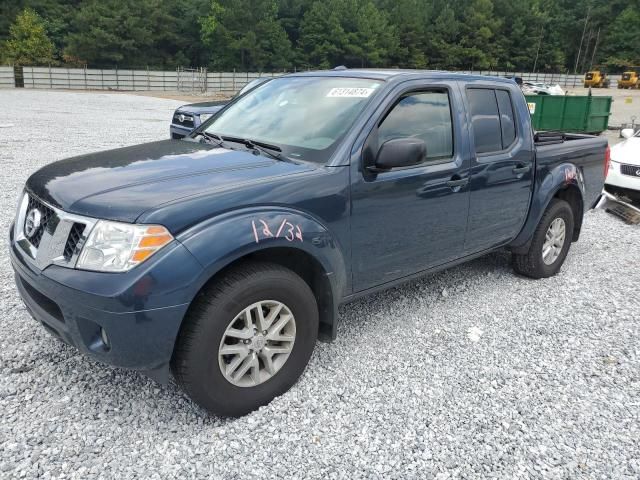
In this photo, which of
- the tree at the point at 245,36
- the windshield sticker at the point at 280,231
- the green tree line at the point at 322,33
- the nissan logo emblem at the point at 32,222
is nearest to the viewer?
the windshield sticker at the point at 280,231

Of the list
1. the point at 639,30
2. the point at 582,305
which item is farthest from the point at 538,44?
the point at 582,305

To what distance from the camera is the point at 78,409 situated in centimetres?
283

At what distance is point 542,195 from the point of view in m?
4.57

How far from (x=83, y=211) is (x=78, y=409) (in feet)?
3.64

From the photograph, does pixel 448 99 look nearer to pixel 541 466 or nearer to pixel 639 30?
pixel 541 466

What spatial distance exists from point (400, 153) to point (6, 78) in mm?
48813

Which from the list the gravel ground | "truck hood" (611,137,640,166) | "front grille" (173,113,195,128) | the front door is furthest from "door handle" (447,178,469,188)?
"front grille" (173,113,195,128)

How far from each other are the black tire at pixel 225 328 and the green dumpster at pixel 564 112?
1611 centimetres

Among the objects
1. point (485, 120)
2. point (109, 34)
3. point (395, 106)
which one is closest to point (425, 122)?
point (395, 106)

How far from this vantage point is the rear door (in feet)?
13.0

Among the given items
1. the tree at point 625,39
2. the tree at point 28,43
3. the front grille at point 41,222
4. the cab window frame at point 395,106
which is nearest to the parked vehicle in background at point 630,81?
the tree at point 625,39

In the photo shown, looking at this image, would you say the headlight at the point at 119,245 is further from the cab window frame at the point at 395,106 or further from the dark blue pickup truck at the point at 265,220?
the cab window frame at the point at 395,106

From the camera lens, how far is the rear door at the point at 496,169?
3.95 metres

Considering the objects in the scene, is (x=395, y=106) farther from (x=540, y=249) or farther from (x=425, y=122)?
(x=540, y=249)
